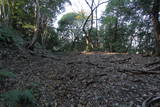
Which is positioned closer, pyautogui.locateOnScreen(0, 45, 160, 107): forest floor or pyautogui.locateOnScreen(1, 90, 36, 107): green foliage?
pyautogui.locateOnScreen(1, 90, 36, 107): green foliage

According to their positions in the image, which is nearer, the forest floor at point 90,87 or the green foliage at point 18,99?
the green foliage at point 18,99

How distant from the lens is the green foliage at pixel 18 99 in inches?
117

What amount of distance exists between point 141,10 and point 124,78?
20.2 feet

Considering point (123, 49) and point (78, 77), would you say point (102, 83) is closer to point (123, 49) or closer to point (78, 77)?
point (78, 77)

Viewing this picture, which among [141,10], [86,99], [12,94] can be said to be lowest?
[86,99]

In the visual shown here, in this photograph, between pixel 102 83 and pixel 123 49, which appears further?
pixel 123 49

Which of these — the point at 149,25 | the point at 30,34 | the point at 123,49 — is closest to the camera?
the point at 149,25

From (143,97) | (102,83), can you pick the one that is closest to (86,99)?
(102,83)

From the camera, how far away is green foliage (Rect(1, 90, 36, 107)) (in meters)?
2.96

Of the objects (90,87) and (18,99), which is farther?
(90,87)

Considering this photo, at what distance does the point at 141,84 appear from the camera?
436 centimetres

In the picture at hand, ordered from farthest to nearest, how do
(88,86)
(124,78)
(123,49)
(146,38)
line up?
(123,49) < (146,38) < (124,78) < (88,86)

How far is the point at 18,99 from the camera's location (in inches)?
123

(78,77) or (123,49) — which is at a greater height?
(123,49)
